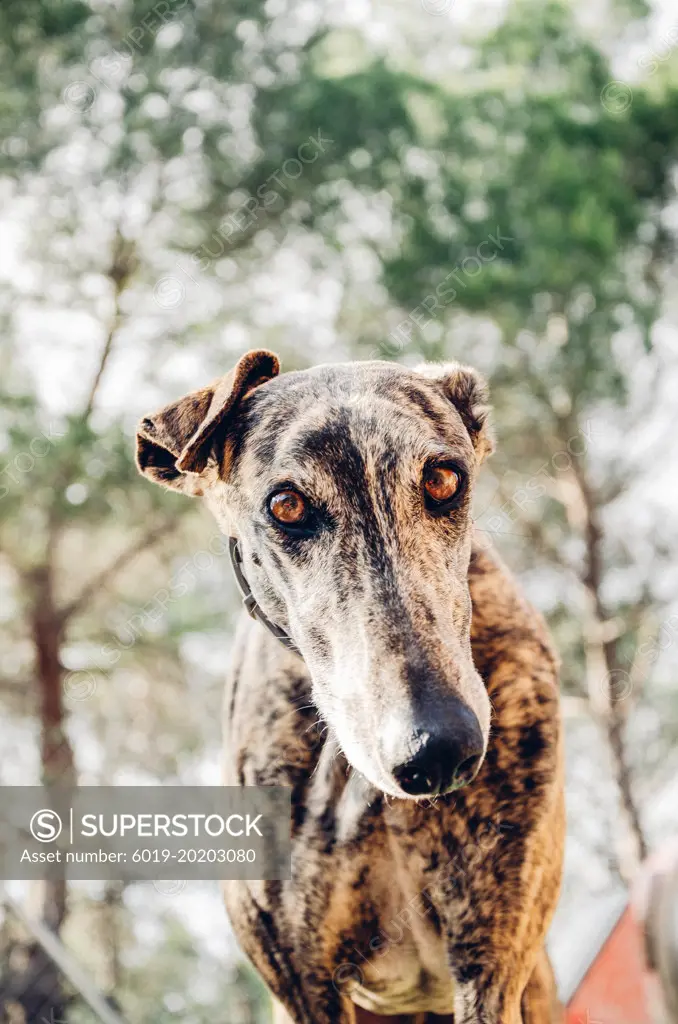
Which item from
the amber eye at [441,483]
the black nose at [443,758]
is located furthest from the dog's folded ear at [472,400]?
the black nose at [443,758]

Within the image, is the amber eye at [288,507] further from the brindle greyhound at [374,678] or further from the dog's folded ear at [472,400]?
the dog's folded ear at [472,400]

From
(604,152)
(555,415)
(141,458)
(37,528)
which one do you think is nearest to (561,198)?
(604,152)

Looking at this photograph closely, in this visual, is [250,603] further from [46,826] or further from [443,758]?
[46,826]

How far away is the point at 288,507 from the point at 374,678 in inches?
17.2

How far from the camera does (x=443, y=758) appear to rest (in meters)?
→ 1.45

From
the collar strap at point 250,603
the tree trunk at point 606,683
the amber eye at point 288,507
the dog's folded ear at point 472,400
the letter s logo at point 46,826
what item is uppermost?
the dog's folded ear at point 472,400

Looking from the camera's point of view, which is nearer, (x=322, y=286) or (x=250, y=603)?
(x=250, y=603)

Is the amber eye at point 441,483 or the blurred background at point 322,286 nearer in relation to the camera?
the amber eye at point 441,483

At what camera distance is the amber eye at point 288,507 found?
187 centimetres

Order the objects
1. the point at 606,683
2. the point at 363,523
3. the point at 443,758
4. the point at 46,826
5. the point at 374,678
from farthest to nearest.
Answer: the point at 606,683
the point at 46,826
the point at 363,523
the point at 374,678
the point at 443,758

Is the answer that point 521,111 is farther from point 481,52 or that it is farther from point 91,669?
point 91,669

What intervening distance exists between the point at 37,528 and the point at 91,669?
1.64m

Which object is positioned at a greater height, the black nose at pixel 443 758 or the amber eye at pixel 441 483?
the amber eye at pixel 441 483

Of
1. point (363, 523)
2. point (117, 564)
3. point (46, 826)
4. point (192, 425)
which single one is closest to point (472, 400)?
point (363, 523)
